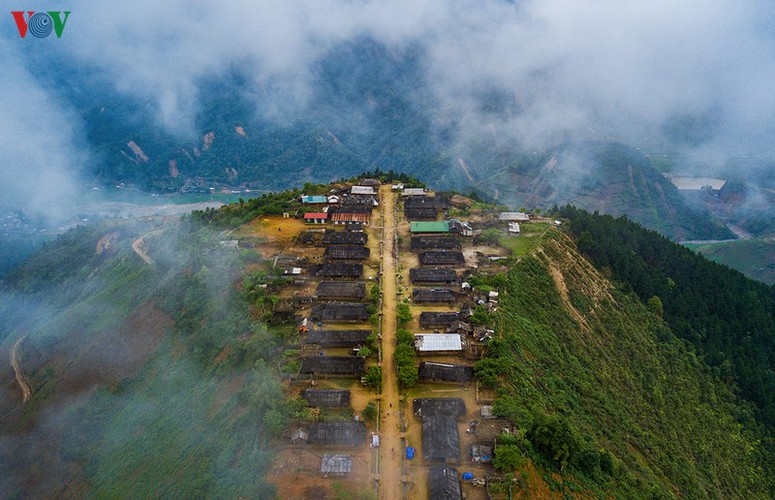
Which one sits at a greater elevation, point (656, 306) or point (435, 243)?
point (435, 243)

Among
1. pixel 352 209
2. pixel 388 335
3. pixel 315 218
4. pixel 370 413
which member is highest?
pixel 352 209

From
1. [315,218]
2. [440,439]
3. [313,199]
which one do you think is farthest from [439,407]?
[313,199]

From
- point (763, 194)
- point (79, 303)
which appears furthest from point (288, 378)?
point (763, 194)

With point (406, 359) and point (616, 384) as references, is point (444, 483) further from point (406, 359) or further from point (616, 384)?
point (616, 384)

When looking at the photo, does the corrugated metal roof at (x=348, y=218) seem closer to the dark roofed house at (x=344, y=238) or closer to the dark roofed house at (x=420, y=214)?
the dark roofed house at (x=344, y=238)

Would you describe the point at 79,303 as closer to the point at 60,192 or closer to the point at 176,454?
the point at 176,454

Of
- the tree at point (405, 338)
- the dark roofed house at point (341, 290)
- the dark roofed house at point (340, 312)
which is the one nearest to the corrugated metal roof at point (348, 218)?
the dark roofed house at point (341, 290)

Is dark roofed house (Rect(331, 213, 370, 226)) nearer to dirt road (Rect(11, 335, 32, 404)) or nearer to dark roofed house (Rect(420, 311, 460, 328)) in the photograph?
dark roofed house (Rect(420, 311, 460, 328))
